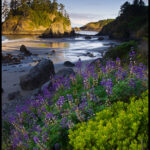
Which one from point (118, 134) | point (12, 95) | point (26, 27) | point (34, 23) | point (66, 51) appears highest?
point (34, 23)

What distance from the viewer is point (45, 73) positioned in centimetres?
1223

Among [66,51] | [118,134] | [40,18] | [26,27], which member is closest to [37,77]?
[118,134]

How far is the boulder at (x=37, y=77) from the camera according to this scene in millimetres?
11125

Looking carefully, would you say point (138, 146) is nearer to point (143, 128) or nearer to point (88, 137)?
point (143, 128)

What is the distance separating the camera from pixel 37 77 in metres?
11.6

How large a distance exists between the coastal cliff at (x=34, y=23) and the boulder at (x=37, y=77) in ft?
230

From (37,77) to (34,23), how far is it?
88438 millimetres

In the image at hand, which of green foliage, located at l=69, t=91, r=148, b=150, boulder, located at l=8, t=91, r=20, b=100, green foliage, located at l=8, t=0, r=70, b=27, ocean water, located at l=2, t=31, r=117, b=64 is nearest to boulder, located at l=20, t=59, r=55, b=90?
boulder, located at l=8, t=91, r=20, b=100

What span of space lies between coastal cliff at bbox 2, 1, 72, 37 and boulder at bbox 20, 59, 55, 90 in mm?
70197

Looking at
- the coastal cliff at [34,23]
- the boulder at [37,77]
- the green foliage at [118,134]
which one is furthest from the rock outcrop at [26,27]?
the green foliage at [118,134]

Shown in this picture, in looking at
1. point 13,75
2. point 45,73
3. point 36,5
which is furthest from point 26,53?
point 36,5

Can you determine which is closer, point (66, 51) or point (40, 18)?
point (66, 51)

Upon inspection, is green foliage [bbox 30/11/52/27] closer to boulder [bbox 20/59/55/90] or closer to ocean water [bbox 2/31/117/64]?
ocean water [bbox 2/31/117/64]

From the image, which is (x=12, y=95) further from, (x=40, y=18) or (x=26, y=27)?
(x=40, y=18)
